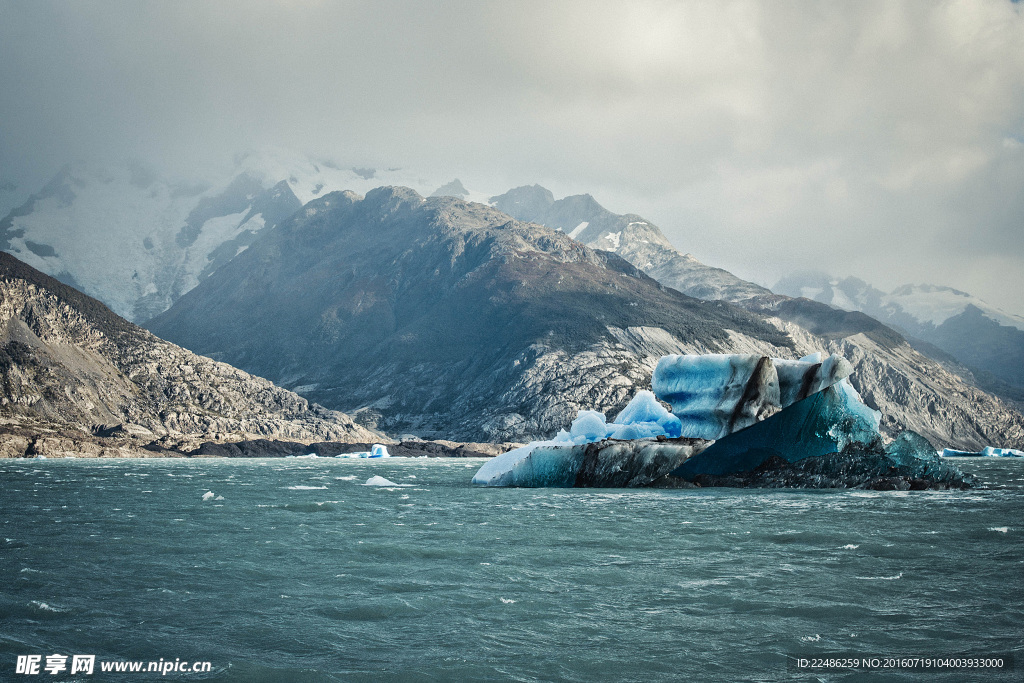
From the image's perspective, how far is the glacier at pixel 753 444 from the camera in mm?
40781

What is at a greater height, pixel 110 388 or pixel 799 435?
pixel 110 388

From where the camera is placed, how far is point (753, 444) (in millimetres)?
43125

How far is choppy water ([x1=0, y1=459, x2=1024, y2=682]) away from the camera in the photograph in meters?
12.7

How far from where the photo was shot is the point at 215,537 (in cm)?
2527

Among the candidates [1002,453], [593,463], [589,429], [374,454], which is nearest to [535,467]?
[593,463]

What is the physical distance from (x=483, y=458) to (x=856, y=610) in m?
130

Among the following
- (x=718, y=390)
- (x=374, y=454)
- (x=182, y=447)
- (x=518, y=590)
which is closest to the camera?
(x=518, y=590)

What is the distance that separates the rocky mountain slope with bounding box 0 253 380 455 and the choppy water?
9627 cm

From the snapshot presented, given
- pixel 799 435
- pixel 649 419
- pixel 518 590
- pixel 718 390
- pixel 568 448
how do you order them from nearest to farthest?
pixel 518 590 → pixel 799 435 → pixel 718 390 → pixel 568 448 → pixel 649 419

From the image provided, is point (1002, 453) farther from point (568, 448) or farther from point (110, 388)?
Result: point (110, 388)

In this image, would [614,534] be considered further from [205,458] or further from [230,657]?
[205,458]

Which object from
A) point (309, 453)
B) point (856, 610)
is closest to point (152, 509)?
point (856, 610)

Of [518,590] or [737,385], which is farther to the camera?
[737,385]

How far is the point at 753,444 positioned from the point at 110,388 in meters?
129
